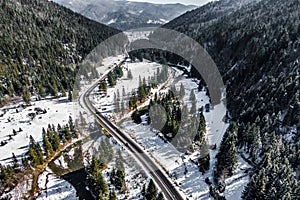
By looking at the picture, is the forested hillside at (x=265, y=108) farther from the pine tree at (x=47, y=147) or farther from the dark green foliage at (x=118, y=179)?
the pine tree at (x=47, y=147)

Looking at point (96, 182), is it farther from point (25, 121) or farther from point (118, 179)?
point (25, 121)

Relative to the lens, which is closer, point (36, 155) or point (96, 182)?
point (96, 182)

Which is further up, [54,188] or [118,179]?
[118,179]

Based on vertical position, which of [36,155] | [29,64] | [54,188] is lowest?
[54,188]

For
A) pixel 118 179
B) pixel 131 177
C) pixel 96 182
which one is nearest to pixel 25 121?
pixel 96 182

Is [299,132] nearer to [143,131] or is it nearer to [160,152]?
[160,152]

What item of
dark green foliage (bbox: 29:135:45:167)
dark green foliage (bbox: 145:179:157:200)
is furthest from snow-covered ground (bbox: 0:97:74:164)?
dark green foliage (bbox: 145:179:157:200)

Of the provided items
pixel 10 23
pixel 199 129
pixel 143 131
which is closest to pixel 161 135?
pixel 143 131
